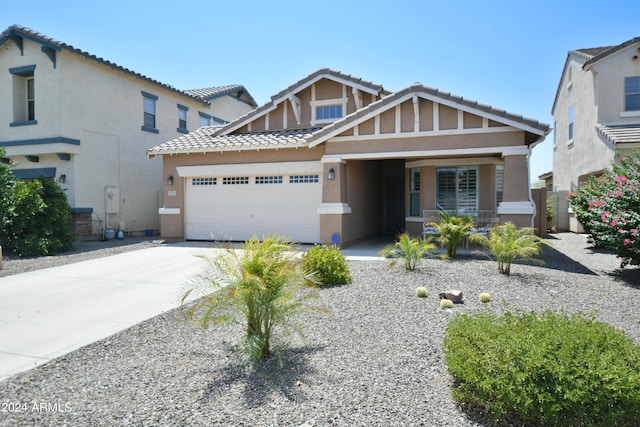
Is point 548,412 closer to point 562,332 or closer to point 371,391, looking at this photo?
point 562,332

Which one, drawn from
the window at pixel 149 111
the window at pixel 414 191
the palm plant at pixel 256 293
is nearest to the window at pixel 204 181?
the window at pixel 149 111

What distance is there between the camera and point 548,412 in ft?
9.56

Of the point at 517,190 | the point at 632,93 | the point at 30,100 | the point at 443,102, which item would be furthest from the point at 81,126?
the point at 632,93

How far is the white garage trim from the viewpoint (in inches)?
512

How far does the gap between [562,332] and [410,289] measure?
147 inches

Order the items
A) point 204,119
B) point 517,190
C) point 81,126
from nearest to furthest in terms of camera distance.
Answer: point 517,190, point 81,126, point 204,119

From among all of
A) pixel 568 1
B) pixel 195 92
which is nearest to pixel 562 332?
pixel 568 1

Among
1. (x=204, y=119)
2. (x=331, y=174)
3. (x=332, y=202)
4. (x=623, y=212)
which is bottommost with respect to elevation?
(x=623, y=212)

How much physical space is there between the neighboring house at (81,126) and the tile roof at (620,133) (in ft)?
61.2

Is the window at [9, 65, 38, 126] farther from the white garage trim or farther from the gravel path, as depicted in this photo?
the gravel path

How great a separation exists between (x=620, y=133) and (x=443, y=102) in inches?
336

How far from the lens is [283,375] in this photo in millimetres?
4059

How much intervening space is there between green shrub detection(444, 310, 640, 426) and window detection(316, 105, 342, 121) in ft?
40.4

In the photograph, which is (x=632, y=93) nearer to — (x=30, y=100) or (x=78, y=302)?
(x=78, y=302)
